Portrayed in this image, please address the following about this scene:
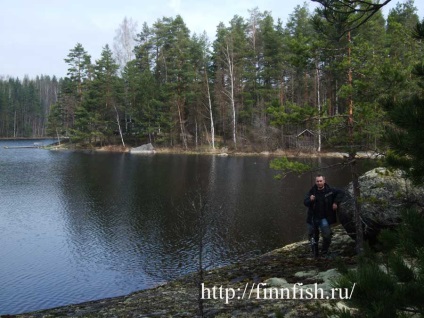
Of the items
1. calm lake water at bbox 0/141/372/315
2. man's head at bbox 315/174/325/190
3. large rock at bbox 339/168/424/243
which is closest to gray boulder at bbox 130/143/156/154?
calm lake water at bbox 0/141/372/315

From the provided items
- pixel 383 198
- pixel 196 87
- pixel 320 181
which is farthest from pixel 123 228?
pixel 196 87

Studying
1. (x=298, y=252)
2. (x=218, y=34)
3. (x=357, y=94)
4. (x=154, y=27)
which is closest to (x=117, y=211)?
(x=298, y=252)

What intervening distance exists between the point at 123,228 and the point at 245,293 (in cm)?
1059

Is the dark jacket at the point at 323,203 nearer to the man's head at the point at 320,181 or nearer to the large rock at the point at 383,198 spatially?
the man's head at the point at 320,181

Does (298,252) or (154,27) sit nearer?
(298,252)

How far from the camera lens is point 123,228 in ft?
57.6

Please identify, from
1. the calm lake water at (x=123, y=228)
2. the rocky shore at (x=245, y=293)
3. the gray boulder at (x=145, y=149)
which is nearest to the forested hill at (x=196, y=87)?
the gray boulder at (x=145, y=149)

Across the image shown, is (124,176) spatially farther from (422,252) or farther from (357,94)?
(422,252)

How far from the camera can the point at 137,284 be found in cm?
1185

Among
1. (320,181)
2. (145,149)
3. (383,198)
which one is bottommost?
(383,198)

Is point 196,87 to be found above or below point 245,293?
above

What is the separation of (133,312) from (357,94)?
7.21 m

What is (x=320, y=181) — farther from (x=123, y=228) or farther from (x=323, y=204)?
(x=123, y=228)

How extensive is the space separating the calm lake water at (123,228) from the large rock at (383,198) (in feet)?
13.9
